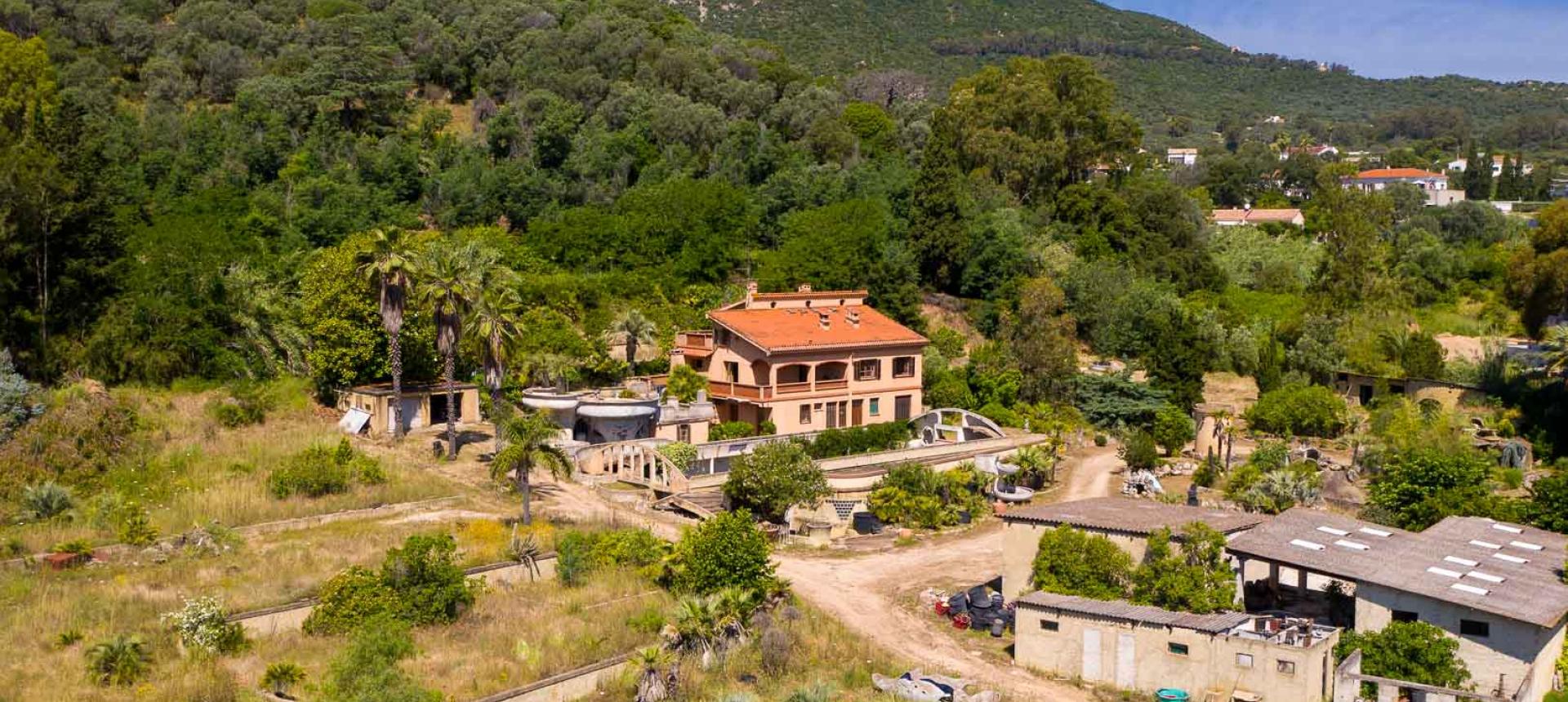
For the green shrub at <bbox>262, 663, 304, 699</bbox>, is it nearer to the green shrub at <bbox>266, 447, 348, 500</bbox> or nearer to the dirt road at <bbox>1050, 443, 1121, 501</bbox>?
the green shrub at <bbox>266, 447, 348, 500</bbox>

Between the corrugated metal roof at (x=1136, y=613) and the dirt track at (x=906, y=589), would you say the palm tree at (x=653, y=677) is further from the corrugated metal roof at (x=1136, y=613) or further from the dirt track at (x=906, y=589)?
the corrugated metal roof at (x=1136, y=613)

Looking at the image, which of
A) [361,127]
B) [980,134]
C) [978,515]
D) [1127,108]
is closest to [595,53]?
[361,127]

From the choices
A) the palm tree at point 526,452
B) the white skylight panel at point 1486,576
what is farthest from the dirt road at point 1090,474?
the palm tree at point 526,452

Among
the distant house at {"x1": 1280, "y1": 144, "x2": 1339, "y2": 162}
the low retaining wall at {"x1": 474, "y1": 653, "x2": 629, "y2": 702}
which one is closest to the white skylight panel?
the low retaining wall at {"x1": 474, "y1": 653, "x2": 629, "y2": 702}

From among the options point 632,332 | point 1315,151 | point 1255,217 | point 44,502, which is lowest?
point 44,502

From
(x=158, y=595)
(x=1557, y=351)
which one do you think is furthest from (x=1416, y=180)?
(x=158, y=595)

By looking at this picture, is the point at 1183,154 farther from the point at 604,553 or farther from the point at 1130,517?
the point at 604,553

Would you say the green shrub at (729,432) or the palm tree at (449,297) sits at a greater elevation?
the palm tree at (449,297)
